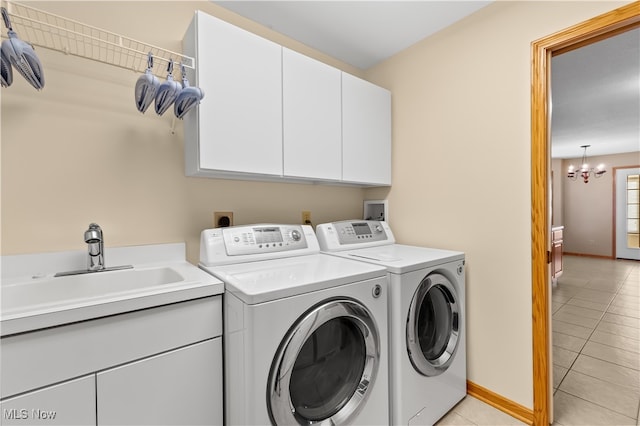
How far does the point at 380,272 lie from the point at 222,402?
857 mm

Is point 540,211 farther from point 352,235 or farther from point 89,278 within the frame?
point 89,278

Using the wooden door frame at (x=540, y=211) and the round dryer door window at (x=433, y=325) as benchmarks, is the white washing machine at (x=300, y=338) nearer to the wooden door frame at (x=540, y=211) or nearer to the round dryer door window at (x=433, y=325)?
the round dryer door window at (x=433, y=325)

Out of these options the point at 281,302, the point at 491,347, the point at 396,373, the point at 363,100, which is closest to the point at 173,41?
the point at 363,100

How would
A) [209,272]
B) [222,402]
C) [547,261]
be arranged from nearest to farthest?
[222,402] < [209,272] < [547,261]

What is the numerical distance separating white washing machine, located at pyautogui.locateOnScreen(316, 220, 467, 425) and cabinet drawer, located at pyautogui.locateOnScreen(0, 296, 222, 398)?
0.83 metres

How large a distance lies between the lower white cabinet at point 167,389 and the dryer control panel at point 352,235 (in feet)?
3.15

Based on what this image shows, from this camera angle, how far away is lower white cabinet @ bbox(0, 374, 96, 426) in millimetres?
792

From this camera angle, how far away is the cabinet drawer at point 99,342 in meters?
0.79

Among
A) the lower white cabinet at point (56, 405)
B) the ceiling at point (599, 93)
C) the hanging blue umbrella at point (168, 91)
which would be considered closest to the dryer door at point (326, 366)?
the lower white cabinet at point (56, 405)

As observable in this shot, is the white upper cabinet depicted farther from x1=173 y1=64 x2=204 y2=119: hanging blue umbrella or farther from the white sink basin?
the white sink basin

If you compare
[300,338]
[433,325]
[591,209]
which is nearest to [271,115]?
[300,338]

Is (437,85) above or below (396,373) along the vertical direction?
above

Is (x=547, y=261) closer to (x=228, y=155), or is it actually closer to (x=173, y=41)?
(x=228, y=155)

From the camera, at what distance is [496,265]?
1.72 m
